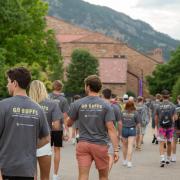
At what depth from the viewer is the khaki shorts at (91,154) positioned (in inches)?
357

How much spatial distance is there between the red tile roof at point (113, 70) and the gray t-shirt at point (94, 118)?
249 ft

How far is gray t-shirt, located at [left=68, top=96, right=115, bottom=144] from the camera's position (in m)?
9.05

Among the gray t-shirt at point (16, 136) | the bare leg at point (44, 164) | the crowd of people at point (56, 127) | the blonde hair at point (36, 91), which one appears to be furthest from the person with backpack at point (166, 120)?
the gray t-shirt at point (16, 136)

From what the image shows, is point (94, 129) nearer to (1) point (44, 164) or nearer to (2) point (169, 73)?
(1) point (44, 164)

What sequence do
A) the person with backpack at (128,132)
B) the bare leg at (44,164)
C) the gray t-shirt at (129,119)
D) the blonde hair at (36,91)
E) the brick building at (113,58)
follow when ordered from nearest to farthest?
1. the bare leg at (44,164)
2. the blonde hair at (36,91)
3. the person with backpack at (128,132)
4. the gray t-shirt at (129,119)
5. the brick building at (113,58)

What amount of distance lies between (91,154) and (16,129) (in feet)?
9.57

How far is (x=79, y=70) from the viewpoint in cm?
7506

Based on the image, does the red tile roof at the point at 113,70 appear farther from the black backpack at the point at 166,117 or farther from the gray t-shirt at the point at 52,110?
the gray t-shirt at the point at 52,110

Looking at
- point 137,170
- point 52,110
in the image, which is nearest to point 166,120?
point 137,170

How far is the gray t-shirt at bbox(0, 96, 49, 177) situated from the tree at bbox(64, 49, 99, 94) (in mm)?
66978

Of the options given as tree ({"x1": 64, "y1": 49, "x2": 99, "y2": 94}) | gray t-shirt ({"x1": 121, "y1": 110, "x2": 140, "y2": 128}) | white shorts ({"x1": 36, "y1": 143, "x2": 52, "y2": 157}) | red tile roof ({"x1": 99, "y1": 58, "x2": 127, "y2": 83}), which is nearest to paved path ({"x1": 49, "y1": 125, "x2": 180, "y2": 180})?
gray t-shirt ({"x1": 121, "y1": 110, "x2": 140, "y2": 128})

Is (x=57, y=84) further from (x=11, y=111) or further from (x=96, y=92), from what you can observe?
(x=11, y=111)

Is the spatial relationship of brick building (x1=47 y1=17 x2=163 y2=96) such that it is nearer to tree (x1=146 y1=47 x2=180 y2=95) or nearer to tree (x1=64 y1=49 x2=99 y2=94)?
tree (x1=146 y1=47 x2=180 y2=95)

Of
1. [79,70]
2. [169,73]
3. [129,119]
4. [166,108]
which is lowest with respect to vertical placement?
[169,73]
